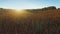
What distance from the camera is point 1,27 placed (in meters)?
9.81

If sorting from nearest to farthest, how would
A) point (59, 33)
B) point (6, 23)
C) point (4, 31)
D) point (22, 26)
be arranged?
1. point (59, 33)
2. point (4, 31)
3. point (22, 26)
4. point (6, 23)

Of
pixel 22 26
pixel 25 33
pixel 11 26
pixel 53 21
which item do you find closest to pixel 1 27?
pixel 11 26

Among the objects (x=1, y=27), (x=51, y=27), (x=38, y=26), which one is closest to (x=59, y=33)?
(x=51, y=27)

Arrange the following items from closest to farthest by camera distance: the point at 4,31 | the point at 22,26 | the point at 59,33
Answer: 1. the point at 59,33
2. the point at 4,31
3. the point at 22,26

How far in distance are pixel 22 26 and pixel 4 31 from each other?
4.34 ft

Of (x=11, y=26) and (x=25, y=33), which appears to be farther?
(x=11, y=26)

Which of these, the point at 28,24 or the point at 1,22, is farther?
the point at 1,22

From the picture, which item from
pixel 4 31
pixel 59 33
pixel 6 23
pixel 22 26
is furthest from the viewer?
pixel 6 23

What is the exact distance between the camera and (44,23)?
995 cm

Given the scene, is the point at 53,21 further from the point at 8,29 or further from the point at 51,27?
the point at 8,29

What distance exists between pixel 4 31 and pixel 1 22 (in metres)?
1.79

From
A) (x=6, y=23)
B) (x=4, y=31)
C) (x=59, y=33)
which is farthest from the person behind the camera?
(x=6, y=23)

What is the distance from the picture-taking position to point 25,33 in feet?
28.2

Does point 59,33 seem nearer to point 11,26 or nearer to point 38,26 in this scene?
point 38,26
